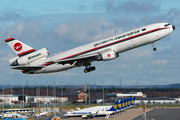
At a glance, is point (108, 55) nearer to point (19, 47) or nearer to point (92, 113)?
point (19, 47)

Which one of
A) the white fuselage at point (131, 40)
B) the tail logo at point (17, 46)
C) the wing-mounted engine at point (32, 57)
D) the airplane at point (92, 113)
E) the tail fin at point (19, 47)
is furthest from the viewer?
the airplane at point (92, 113)

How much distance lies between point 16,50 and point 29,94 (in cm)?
9794

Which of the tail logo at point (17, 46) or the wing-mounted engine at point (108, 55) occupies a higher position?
the tail logo at point (17, 46)

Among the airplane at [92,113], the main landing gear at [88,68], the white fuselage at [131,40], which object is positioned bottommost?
the airplane at [92,113]

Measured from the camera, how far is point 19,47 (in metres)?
70.6

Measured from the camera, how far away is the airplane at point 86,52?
59.1 m

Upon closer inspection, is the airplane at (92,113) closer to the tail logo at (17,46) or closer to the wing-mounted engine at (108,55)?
the tail logo at (17,46)

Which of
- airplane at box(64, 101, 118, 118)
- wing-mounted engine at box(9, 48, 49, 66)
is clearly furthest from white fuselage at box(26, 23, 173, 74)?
airplane at box(64, 101, 118, 118)

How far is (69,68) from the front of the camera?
67500 millimetres

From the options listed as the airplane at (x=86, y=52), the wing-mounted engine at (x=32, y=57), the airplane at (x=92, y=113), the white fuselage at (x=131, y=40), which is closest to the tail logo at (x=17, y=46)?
the airplane at (x=86, y=52)

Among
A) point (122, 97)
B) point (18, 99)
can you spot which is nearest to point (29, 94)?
point (18, 99)

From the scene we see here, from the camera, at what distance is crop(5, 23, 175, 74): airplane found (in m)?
59.1

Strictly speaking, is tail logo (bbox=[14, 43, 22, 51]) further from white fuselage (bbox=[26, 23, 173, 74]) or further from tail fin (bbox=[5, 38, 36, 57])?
white fuselage (bbox=[26, 23, 173, 74])

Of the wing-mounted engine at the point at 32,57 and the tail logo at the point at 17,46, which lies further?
the tail logo at the point at 17,46
